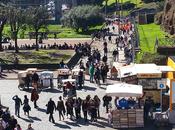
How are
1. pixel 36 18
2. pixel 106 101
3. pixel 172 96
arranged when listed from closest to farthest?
pixel 172 96 < pixel 106 101 < pixel 36 18

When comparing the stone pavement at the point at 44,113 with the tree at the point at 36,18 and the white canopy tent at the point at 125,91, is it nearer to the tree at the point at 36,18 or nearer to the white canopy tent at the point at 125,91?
the white canopy tent at the point at 125,91

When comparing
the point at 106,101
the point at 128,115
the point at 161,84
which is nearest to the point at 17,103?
the point at 106,101

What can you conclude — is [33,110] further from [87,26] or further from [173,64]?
[87,26]

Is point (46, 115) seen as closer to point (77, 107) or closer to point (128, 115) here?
point (77, 107)

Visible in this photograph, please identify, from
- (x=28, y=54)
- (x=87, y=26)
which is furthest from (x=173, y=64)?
(x=87, y=26)

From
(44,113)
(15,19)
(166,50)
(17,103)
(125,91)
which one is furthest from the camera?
(15,19)

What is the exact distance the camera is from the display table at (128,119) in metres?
27.2

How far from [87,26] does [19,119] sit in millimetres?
59912

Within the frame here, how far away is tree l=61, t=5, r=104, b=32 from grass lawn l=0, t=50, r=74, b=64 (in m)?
31.5

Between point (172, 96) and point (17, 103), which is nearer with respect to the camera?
point (172, 96)

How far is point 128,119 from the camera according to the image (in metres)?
27.2

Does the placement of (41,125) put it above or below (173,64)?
below

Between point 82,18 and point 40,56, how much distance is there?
119 feet

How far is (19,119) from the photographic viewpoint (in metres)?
29.0
